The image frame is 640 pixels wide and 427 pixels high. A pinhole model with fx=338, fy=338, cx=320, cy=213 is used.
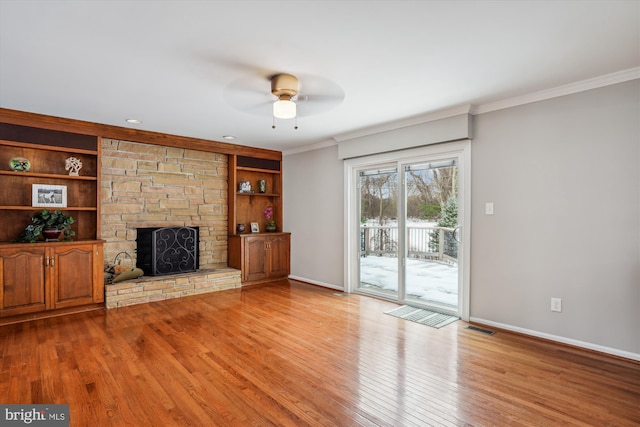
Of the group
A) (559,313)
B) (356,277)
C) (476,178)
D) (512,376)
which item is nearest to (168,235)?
(356,277)

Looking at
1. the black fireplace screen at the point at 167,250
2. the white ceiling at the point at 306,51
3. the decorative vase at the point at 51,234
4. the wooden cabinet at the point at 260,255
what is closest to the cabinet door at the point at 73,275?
the decorative vase at the point at 51,234

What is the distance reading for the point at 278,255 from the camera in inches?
240

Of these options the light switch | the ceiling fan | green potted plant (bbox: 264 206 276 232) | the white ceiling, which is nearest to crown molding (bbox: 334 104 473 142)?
the white ceiling

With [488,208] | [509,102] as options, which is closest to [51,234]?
[488,208]

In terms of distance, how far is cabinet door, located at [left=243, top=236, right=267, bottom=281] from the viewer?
5.67 meters

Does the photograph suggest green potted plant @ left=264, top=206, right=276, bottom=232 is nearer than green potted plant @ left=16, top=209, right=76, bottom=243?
No

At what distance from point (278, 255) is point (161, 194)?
2183 millimetres

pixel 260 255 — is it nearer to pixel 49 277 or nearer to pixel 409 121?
pixel 49 277

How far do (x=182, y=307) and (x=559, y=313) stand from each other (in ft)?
13.8

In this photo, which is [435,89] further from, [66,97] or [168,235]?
[168,235]

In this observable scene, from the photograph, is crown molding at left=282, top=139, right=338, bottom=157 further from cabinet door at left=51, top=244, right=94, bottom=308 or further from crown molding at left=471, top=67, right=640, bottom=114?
cabinet door at left=51, top=244, right=94, bottom=308

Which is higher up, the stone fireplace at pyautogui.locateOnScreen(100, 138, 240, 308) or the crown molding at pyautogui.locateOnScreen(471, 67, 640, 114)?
the crown molding at pyautogui.locateOnScreen(471, 67, 640, 114)

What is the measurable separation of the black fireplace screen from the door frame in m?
2.44

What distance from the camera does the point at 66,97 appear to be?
3414 millimetres
